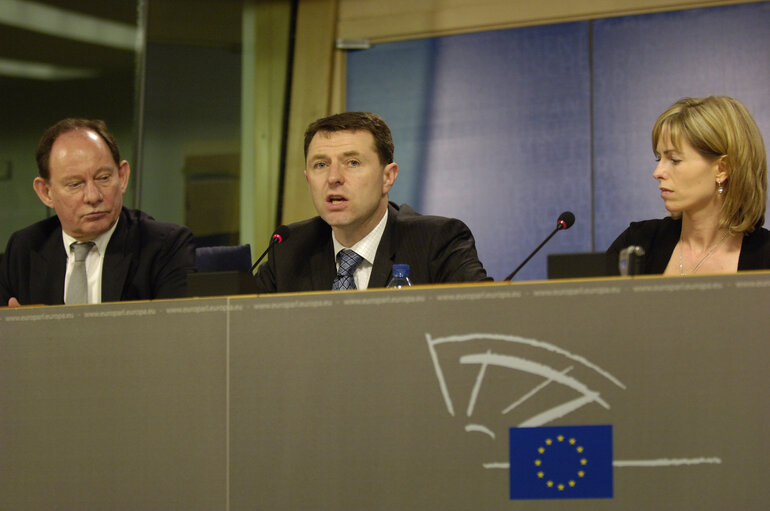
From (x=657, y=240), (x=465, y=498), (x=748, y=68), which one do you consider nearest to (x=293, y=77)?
(x=748, y=68)

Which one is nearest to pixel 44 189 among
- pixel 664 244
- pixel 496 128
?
pixel 664 244

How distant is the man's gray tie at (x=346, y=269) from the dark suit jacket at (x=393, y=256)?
24 mm

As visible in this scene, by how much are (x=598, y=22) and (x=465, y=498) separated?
3487 mm

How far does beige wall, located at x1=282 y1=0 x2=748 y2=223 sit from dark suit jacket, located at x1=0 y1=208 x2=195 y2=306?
2.25 metres

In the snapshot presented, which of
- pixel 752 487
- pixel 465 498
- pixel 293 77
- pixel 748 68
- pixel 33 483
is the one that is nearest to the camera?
pixel 752 487

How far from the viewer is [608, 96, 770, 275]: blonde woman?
2.37 metres

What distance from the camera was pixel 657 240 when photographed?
2564mm

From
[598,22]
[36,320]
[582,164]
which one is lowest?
[36,320]

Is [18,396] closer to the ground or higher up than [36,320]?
closer to the ground

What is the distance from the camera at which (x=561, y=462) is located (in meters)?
1.55

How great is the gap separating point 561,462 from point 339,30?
3.89 m

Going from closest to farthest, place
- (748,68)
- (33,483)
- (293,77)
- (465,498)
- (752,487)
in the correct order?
1. (752,487)
2. (465,498)
3. (33,483)
4. (748,68)
5. (293,77)

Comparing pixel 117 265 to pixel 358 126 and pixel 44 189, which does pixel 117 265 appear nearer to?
pixel 44 189

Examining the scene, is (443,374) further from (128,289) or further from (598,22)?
(598,22)
